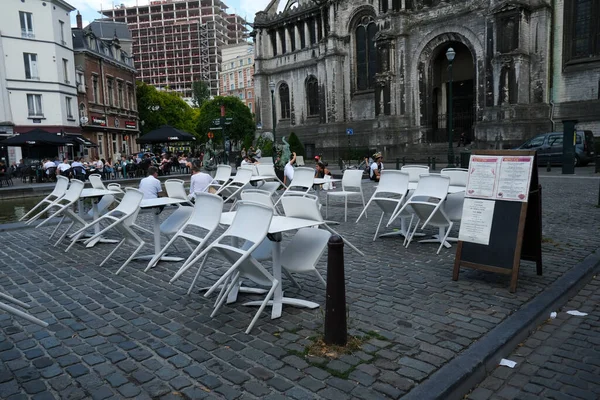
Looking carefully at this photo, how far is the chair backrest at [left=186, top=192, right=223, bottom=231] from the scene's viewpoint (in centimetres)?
530

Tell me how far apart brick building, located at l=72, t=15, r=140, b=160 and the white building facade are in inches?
112

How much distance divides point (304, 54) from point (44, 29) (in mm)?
22497

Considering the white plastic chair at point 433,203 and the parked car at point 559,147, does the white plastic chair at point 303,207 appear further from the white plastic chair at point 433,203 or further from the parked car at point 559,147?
the parked car at point 559,147

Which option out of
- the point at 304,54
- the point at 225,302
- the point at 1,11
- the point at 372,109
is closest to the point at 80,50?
the point at 1,11

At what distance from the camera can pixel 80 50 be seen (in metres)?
42.2

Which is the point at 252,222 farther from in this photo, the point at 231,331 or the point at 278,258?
the point at 231,331

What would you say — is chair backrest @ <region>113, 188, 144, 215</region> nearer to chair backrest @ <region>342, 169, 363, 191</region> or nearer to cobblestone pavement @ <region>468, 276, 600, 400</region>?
cobblestone pavement @ <region>468, 276, 600, 400</region>

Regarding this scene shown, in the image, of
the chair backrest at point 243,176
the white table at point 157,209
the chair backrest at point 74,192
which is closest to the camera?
the white table at point 157,209

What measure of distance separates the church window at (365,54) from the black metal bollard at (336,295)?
122 ft

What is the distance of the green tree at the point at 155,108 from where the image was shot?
199 feet

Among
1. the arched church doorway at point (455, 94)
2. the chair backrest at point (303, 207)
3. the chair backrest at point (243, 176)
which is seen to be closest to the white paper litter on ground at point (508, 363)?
the chair backrest at point (303, 207)

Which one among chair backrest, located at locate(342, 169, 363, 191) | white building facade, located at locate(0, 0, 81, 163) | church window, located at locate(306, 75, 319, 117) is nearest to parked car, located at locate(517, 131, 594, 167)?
chair backrest, located at locate(342, 169, 363, 191)

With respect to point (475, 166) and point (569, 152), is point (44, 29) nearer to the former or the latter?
point (569, 152)

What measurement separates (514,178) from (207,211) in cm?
364
